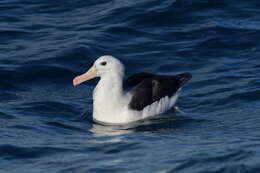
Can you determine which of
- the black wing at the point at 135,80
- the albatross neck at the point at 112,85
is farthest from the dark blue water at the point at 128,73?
the black wing at the point at 135,80

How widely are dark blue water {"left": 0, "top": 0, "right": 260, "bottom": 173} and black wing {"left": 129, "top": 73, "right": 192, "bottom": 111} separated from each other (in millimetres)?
350

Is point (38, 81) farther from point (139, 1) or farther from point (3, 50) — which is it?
point (139, 1)

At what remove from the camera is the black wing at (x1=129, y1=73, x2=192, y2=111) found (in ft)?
50.0

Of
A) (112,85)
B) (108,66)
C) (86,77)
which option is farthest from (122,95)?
(86,77)

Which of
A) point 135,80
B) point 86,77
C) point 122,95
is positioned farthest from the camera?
point 135,80

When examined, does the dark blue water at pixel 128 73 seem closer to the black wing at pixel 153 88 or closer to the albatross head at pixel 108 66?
the black wing at pixel 153 88

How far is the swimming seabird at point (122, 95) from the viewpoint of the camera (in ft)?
49.4

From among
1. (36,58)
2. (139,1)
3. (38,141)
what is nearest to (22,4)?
(139,1)

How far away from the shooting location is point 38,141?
523 inches

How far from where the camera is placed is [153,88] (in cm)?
1561

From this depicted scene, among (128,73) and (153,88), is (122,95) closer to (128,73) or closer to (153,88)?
(153,88)

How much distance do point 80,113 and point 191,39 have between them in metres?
4.96

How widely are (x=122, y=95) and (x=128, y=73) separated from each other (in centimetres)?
305

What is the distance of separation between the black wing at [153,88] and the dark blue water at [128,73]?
350mm
